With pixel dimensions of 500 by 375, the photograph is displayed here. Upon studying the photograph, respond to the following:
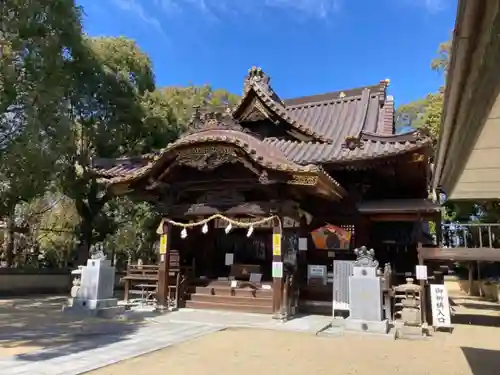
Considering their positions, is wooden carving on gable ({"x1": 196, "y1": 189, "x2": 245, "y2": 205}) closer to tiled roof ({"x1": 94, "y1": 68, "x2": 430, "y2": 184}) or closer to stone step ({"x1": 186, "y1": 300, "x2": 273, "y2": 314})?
tiled roof ({"x1": 94, "y1": 68, "x2": 430, "y2": 184})

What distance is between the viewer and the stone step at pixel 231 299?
11.9 metres

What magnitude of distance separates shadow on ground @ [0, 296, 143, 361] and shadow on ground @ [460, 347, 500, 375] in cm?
593

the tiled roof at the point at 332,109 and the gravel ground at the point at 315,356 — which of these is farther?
the tiled roof at the point at 332,109

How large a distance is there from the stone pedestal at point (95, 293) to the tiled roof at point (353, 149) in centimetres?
616

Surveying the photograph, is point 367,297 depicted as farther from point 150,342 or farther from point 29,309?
point 29,309

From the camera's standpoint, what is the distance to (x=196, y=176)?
12.5 m

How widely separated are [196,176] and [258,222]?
2.56 metres

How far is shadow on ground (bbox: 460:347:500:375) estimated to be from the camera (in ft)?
20.0

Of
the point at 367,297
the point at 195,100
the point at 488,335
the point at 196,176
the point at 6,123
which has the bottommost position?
the point at 488,335

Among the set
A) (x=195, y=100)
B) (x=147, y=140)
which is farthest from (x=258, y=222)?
(x=195, y=100)

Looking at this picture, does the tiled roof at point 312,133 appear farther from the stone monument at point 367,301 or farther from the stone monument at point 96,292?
the stone monument at point 96,292

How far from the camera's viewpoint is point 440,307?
975 centimetres

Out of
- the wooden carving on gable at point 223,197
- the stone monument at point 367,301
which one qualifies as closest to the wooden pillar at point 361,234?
the stone monument at point 367,301

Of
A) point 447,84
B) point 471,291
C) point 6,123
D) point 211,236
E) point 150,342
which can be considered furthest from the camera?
point 471,291
